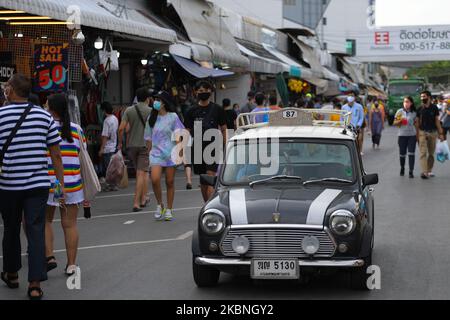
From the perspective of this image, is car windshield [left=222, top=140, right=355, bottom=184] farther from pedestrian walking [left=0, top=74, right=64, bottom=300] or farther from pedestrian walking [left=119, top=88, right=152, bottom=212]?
pedestrian walking [left=119, top=88, right=152, bottom=212]

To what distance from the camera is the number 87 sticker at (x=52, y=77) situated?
1473cm

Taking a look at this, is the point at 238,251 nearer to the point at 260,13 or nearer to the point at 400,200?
the point at 400,200

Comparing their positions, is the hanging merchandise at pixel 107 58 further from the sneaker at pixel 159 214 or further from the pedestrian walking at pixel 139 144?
the sneaker at pixel 159 214

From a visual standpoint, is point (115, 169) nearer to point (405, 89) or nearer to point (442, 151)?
point (442, 151)

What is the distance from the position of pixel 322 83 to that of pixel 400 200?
973 inches

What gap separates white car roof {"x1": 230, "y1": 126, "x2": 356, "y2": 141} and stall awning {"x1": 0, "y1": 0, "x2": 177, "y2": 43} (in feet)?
14.7

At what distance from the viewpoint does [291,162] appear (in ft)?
29.4

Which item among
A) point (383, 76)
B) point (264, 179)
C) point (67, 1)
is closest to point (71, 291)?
point (264, 179)

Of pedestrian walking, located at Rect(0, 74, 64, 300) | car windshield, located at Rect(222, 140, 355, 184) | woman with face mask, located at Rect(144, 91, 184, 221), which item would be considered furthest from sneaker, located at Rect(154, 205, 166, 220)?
pedestrian walking, located at Rect(0, 74, 64, 300)

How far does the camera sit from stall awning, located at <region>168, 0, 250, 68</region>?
23.5m

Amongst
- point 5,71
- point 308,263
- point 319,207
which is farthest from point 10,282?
point 5,71

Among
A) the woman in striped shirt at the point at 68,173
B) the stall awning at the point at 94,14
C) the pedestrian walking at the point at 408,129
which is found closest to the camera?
the woman in striped shirt at the point at 68,173

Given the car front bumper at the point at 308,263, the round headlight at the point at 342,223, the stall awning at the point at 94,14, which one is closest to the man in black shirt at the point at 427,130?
the stall awning at the point at 94,14

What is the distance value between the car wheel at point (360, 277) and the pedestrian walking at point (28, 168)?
2.66 m
